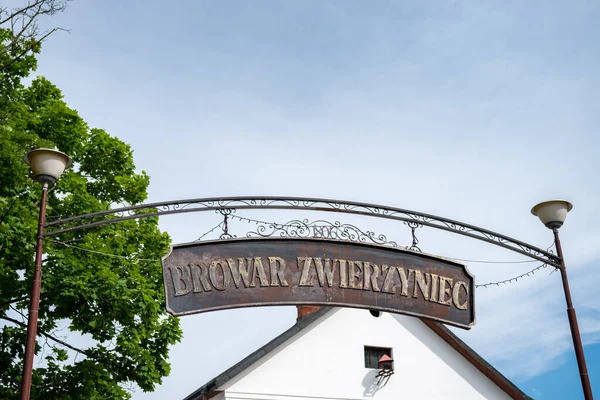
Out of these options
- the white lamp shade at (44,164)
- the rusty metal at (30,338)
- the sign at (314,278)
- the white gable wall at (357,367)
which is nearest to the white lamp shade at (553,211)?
the sign at (314,278)

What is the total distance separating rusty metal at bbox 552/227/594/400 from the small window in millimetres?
11250

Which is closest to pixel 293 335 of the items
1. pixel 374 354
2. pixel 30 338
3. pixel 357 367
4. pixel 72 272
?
pixel 357 367

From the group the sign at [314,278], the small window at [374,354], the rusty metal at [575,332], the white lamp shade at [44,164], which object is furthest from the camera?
the small window at [374,354]

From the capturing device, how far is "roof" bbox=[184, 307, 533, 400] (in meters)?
20.6

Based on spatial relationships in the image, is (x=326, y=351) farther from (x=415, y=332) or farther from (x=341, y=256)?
(x=341, y=256)

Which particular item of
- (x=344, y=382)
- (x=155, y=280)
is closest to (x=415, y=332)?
(x=344, y=382)

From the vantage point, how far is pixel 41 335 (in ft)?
59.5

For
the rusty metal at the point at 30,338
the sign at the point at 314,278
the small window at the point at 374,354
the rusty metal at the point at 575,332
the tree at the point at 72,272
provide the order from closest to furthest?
the rusty metal at the point at 30,338, the sign at the point at 314,278, the rusty metal at the point at 575,332, the tree at the point at 72,272, the small window at the point at 374,354

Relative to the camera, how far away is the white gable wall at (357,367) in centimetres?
2138

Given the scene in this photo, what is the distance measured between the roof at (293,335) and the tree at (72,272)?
2.72m

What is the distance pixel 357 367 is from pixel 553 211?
1156 centimetres

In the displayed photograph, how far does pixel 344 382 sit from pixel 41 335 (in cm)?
839

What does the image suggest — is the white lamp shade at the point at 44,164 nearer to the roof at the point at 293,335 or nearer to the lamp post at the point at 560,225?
the lamp post at the point at 560,225

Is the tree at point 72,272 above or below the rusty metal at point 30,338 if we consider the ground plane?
above
